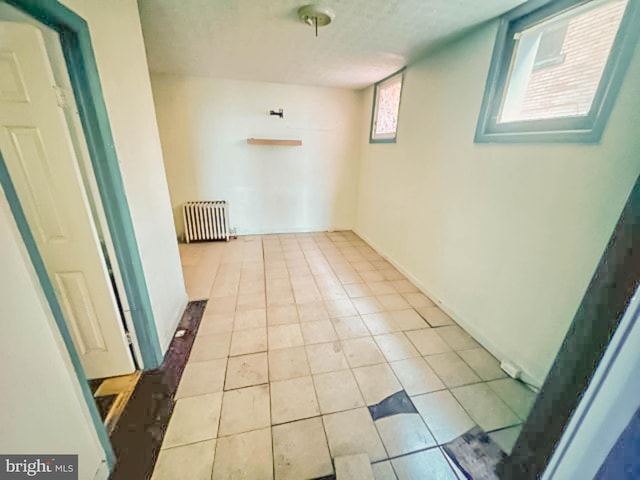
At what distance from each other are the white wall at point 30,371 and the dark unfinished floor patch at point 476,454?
1.68 m

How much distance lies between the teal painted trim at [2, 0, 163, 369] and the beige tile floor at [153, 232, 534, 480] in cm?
53

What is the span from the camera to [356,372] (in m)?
1.74

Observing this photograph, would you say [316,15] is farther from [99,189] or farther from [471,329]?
[471,329]

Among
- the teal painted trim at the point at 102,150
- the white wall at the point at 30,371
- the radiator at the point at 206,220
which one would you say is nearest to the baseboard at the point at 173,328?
the teal painted trim at the point at 102,150

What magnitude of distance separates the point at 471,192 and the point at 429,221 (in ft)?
1.93

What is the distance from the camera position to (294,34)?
2.14m

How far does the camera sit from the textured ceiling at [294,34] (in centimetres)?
171

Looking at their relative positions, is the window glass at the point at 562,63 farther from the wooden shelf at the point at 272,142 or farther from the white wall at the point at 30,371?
the wooden shelf at the point at 272,142

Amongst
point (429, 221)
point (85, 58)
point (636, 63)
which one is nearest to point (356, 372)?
point (429, 221)

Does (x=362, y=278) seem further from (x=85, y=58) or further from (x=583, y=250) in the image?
(x=85, y=58)

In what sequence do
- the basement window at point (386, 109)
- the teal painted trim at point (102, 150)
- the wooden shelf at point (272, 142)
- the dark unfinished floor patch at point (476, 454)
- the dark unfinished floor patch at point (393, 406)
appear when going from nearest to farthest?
1. the teal painted trim at point (102, 150)
2. the dark unfinished floor patch at point (476, 454)
3. the dark unfinished floor patch at point (393, 406)
4. the basement window at point (386, 109)
5. the wooden shelf at point (272, 142)

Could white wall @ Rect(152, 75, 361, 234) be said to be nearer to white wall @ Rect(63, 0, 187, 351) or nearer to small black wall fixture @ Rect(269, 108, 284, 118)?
small black wall fixture @ Rect(269, 108, 284, 118)

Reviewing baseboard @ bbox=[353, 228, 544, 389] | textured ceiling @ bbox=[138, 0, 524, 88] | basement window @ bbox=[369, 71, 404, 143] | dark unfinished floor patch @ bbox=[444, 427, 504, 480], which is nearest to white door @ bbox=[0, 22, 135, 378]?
textured ceiling @ bbox=[138, 0, 524, 88]

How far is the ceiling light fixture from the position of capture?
171 centimetres
